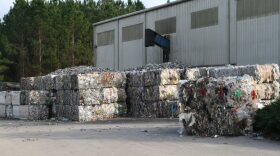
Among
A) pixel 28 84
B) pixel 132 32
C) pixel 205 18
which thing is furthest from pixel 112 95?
pixel 132 32

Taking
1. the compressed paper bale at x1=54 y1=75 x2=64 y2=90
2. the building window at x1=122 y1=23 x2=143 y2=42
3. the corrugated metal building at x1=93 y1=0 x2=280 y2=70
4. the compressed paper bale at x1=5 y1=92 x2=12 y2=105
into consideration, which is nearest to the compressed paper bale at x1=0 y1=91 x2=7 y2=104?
the compressed paper bale at x1=5 y1=92 x2=12 y2=105

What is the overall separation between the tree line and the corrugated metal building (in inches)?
880

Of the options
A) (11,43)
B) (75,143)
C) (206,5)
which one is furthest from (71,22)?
(75,143)

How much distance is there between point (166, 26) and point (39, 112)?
14188mm

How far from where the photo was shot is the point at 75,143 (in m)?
15.0

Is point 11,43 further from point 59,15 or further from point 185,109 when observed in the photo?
point 185,109

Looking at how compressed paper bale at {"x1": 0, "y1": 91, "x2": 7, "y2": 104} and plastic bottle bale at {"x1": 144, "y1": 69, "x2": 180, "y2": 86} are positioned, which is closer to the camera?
plastic bottle bale at {"x1": 144, "y1": 69, "x2": 180, "y2": 86}

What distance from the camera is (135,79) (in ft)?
86.3

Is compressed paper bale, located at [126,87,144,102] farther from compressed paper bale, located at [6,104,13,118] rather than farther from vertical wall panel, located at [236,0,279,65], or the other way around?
vertical wall panel, located at [236,0,279,65]

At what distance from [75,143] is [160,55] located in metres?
24.8

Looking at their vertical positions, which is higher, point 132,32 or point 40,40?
point 40,40

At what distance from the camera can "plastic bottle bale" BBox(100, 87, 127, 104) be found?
2553 cm

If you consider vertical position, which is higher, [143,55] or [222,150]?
[143,55]

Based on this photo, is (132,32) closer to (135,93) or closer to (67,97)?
(135,93)
